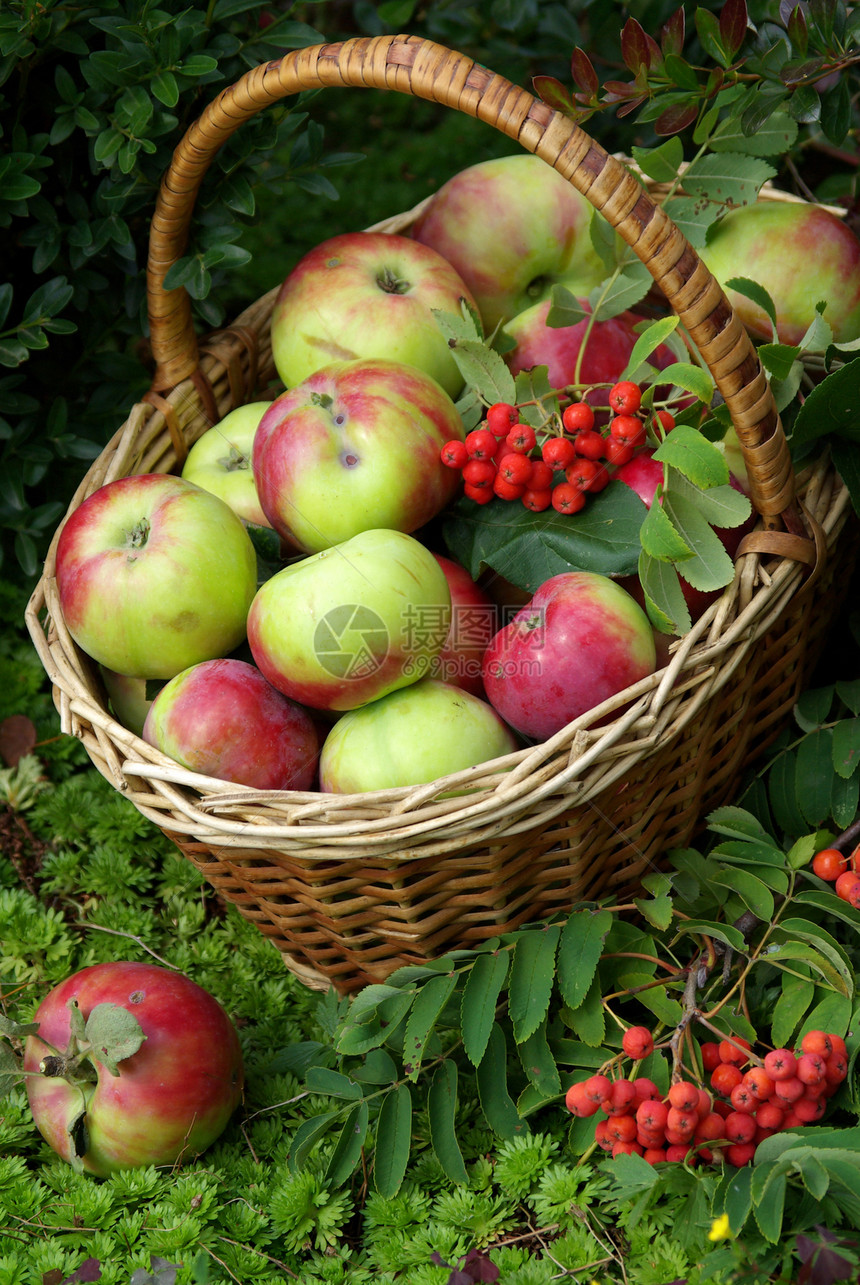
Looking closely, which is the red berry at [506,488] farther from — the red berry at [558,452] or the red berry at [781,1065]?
the red berry at [781,1065]

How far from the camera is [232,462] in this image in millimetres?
1487

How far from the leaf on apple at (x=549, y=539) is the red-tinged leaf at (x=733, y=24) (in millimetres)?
494

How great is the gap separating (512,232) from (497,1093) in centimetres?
115

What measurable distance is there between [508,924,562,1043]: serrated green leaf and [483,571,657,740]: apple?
0.21 metres

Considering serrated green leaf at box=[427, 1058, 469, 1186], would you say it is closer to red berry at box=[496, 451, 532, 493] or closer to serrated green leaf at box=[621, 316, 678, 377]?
red berry at box=[496, 451, 532, 493]

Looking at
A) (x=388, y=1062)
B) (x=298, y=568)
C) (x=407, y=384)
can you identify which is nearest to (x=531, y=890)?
(x=388, y=1062)

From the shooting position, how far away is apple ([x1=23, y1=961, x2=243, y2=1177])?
110 centimetres

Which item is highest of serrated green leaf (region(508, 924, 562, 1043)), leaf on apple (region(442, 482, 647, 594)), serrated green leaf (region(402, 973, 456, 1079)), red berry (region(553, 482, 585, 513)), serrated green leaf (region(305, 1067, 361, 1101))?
red berry (region(553, 482, 585, 513))

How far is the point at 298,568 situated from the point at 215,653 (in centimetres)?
20

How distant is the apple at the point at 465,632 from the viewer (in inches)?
48.7

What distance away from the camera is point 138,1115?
3.59 feet

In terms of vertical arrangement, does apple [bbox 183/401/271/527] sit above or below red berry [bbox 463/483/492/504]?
below

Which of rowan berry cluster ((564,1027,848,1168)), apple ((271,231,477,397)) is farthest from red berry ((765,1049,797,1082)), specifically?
apple ((271,231,477,397))

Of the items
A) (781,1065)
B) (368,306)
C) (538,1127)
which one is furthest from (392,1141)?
(368,306)
